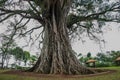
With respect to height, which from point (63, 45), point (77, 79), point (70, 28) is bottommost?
point (77, 79)

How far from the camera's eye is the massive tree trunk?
1341 cm

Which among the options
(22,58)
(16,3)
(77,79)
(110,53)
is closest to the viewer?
(77,79)

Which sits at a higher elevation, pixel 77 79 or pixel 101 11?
pixel 101 11

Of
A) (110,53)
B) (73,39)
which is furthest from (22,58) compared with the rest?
(73,39)

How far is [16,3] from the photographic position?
1325cm

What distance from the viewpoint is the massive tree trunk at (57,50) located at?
1341 cm

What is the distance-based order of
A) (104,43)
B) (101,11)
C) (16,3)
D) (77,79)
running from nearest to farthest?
(77,79), (16,3), (101,11), (104,43)

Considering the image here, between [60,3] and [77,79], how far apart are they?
18.5 ft

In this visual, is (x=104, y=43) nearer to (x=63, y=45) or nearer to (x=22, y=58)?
(x=63, y=45)

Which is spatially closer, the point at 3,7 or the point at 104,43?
the point at 3,7

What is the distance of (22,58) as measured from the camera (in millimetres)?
35875

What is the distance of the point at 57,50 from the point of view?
45.8 ft

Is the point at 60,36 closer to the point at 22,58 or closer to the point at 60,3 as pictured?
the point at 60,3

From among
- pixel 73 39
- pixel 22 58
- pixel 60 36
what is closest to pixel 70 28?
pixel 73 39
